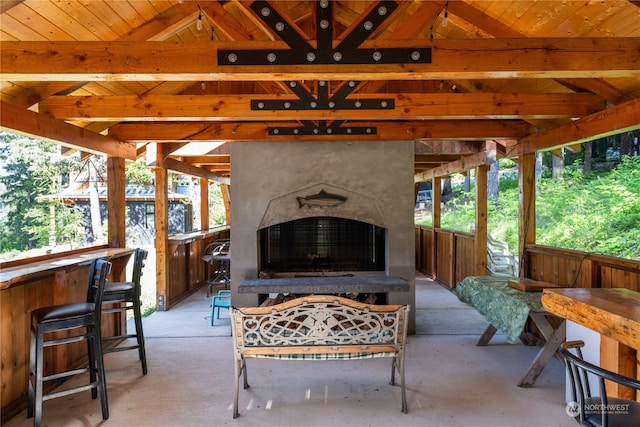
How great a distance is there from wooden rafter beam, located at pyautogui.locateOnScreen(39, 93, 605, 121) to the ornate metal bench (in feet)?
6.55

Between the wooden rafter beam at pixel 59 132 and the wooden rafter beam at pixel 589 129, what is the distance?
16.7 feet

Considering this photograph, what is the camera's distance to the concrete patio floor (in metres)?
2.86

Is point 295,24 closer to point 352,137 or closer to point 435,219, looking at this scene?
point 352,137

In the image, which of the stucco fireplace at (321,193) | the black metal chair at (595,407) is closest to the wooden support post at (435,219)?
the stucco fireplace at (321,193)

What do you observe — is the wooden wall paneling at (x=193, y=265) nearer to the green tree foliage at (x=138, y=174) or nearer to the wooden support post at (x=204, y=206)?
the wooden support post at (x=204, y=206)

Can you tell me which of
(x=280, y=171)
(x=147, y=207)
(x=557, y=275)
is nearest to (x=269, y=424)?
(x=280, y=171)

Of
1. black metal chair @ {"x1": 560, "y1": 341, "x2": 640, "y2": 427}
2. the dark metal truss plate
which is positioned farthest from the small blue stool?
black metal chair @ {"x1": 560, "y1": 341, "x2": 640, "y2": 427}

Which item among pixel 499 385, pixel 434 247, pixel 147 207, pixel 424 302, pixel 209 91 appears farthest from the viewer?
pixel 147 207

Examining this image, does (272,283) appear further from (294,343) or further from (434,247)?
(434,247)

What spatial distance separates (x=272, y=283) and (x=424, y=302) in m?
3.22

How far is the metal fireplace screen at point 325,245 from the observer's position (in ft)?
17.6

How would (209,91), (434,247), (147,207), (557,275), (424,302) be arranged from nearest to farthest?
(557,275) → (209,91) → (424,302) → (434,247) → (147,207)

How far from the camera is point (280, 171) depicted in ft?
16.4

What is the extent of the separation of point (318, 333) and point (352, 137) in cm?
276
